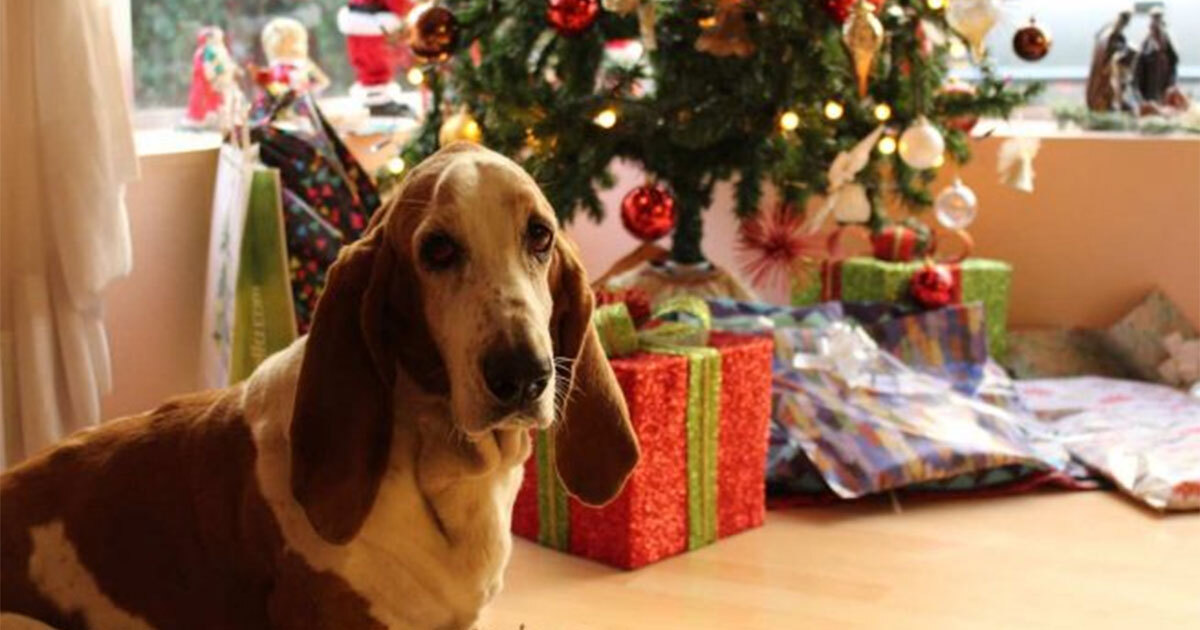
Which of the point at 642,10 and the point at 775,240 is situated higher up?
the point at 642,10

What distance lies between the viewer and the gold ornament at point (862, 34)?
8.87ft

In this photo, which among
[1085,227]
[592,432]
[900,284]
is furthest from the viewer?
[1085,227]

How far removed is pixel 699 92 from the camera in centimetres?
283

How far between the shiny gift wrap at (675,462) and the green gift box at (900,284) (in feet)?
2.63

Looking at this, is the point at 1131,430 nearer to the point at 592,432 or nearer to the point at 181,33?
the point at 592,432

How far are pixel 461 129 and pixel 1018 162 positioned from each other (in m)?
1.29

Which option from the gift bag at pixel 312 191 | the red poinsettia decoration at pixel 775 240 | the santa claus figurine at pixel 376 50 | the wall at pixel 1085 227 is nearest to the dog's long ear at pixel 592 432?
the gift bag at pixel 312 191

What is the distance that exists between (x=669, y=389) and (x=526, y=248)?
1084mm

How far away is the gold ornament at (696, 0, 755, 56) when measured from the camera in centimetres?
269

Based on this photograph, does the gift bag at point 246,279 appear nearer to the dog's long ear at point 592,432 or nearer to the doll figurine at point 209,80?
the doll figurine at point 209,80

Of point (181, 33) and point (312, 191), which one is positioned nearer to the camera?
point (312, 191)

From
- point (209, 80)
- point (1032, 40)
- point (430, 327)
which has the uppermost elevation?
point (1032, 40)

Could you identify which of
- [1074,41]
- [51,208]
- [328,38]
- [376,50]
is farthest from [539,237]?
[1074,41]

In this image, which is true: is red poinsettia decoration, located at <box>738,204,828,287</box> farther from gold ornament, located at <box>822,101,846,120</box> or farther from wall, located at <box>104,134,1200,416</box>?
wall, located at <box>104,134,1200,416</box>
